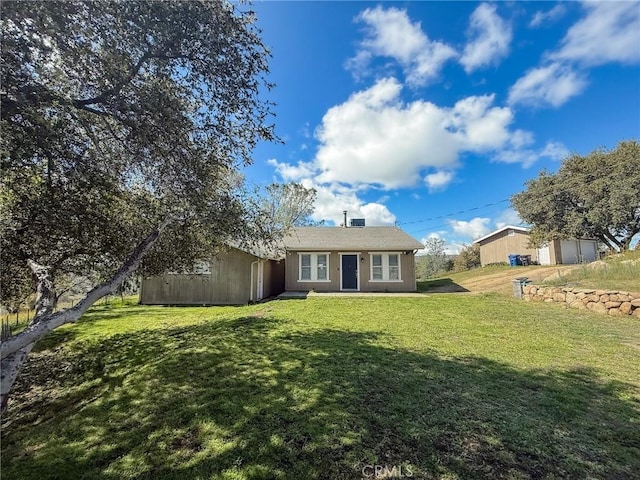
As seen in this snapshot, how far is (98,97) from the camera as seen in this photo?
3588 millimetres

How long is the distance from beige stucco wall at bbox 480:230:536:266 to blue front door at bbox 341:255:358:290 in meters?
16.9

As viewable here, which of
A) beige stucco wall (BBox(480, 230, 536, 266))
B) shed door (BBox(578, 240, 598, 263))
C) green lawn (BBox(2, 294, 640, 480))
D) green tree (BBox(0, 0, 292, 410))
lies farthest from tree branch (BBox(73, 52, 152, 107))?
shed door (BBox(578, 240, 598, 263))

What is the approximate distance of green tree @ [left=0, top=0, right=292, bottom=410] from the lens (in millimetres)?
3039

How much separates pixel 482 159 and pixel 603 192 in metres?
8.22

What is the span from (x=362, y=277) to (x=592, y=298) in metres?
9.14

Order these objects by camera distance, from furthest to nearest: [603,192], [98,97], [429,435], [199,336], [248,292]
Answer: [603,192] → [248,292] → [199,336] → [98,97] → [429,435]

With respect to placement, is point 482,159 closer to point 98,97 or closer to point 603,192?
point 603,192

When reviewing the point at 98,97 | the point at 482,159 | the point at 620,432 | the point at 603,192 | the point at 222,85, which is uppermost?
the point at 482,159

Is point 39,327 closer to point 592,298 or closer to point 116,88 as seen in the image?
point 116,88

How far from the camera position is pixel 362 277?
638 inches

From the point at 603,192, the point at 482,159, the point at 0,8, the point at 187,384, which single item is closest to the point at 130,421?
the point at 187,384

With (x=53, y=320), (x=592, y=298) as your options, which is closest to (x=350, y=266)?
(x=592, y=298)

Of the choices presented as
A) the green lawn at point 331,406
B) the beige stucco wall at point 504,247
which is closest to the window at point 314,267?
the green lawn at point 331,406

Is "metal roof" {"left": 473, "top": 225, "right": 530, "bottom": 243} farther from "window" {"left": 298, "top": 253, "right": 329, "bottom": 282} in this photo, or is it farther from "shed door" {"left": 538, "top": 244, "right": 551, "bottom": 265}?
"window" {"left": 298, "top": 253, "right": 329, "bottom": 282}
